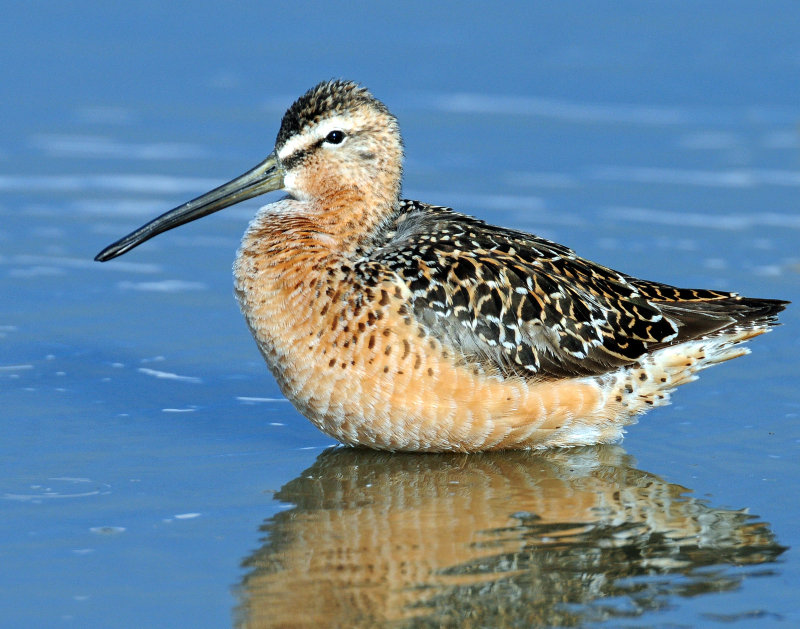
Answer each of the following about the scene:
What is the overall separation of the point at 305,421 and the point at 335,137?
5.64 feet

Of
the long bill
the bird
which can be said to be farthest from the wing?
the long bill

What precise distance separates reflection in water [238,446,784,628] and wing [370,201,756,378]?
0.63 m

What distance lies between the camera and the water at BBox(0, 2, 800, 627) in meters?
6.09

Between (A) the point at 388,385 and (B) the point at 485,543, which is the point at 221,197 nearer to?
(A) the point at 388,385

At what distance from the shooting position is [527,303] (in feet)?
25.2

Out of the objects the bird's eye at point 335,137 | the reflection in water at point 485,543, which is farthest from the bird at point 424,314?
the reflection in water at point 485,543

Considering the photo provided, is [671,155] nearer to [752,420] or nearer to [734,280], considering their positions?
[734,280]

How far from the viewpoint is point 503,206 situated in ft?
37.3

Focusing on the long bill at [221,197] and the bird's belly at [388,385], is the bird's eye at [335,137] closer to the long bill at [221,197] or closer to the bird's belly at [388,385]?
the long bill at [221,197]

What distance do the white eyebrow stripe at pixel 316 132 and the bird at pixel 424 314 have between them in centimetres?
1

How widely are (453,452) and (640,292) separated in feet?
4.93

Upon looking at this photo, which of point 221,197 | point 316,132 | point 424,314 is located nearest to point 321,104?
point 316,132

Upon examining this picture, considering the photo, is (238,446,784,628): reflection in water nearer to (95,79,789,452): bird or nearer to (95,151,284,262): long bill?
(95,79,789,452): bird

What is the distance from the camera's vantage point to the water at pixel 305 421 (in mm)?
6086
